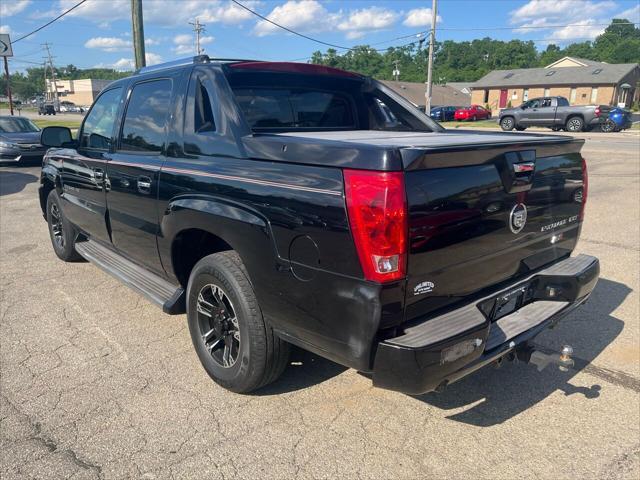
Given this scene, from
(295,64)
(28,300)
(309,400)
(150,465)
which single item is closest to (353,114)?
(295,64)

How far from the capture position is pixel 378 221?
2.12 meters

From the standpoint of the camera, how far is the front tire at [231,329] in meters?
2.80

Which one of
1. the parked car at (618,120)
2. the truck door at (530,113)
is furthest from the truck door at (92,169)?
the parked car at (618,120)

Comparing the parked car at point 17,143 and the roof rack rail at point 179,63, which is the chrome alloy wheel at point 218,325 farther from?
the parked car at point 17,143

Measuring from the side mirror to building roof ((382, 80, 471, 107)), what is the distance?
69.5 meters

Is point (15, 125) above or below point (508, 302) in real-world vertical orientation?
above

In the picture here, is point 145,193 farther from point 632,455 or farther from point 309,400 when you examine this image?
point 632,455

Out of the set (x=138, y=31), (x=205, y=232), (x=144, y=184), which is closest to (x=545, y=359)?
(x=205, y=232)

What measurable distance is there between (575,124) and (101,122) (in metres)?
26.3

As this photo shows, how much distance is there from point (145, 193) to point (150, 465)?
71.7 inches

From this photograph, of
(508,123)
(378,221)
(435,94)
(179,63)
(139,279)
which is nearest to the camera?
(378,221)

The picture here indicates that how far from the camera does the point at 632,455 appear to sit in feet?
8.53

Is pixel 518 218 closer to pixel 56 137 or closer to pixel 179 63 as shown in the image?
pixel 179 63

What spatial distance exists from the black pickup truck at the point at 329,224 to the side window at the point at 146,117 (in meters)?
0.02
